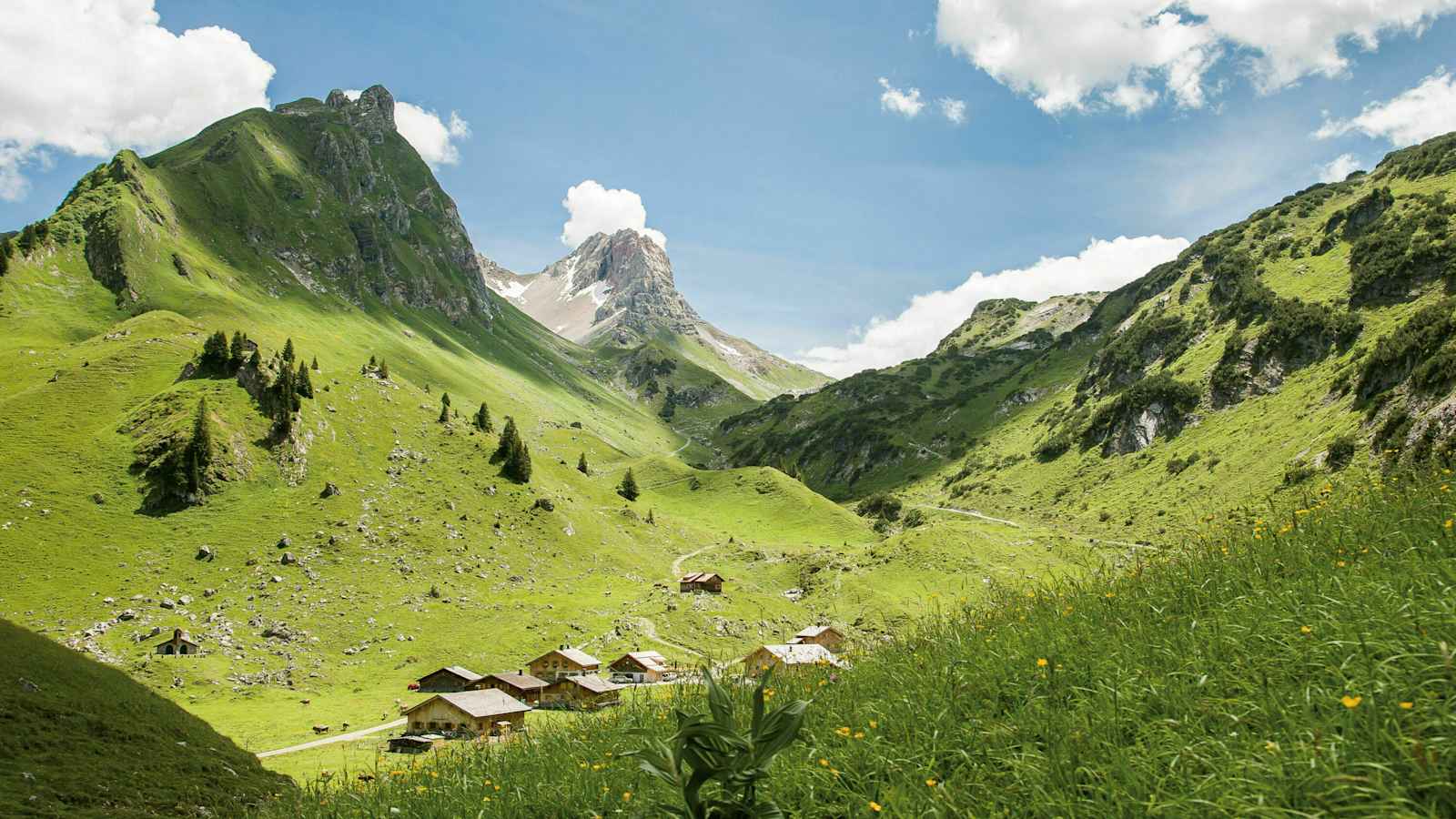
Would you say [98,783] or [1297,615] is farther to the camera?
[98,783]

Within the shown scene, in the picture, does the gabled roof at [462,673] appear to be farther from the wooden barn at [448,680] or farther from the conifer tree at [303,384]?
the conifer tree at [303,384]

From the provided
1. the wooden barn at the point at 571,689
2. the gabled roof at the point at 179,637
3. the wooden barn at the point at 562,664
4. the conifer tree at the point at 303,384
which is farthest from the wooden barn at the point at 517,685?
the conifer tree at the point at 303,384

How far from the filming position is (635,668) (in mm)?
75500

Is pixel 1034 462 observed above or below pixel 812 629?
above

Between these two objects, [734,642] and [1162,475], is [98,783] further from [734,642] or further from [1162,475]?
[1162,475]

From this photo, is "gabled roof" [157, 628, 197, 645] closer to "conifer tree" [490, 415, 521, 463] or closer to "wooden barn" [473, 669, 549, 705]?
"wooden barn" [473, 669, 549, 705]

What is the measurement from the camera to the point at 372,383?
455ft

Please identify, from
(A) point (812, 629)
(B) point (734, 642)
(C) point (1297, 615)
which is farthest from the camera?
(B) point (734, 642)

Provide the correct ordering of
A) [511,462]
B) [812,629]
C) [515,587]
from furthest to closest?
1. [511,462]
2. [515,587]
3. [812,629]


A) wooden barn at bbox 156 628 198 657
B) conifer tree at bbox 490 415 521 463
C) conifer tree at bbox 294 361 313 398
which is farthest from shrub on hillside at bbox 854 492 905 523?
wooden barn at bbox 156 628 198 657

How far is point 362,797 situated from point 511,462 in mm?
126888

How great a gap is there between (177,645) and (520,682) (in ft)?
128

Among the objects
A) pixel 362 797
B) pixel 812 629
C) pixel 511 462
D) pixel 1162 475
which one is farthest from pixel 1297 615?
pixel 1162 475

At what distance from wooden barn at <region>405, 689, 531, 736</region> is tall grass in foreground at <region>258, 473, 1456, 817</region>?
4387cm
